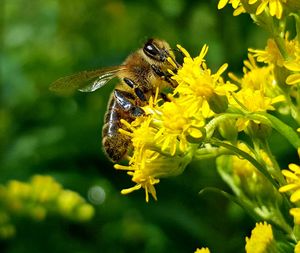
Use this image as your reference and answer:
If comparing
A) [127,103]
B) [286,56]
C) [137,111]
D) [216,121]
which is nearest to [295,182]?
[216,121]

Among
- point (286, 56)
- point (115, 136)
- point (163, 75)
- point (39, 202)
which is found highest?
point (286, 56)

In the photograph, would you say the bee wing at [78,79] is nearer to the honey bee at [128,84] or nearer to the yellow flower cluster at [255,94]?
the honey bee at [128,84]

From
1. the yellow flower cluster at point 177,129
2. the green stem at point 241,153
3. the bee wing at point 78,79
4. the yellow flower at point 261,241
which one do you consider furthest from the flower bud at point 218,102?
the bee wing at point 78,79

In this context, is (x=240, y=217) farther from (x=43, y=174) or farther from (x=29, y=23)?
(x=29, y=23)

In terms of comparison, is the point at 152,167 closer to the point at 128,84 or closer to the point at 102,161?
the point at 128,84

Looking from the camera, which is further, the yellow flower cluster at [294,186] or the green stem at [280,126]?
the green stem at [280,126]

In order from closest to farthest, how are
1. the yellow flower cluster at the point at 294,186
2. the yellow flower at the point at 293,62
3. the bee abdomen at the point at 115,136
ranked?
the yellow flower cluster at the point at 294,186 < the yellow flower at the point at 293,62 < the bee abdomen at the point at 115,136

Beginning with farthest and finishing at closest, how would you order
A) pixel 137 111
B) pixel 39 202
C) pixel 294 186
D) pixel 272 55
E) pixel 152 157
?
pixel 39 202
pixel 137 111
pixel 272 55
pixel 152 157
pixel 294 186
